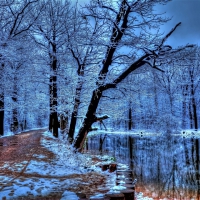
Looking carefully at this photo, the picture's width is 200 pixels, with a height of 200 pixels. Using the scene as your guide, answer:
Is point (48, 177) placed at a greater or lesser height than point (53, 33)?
lesser

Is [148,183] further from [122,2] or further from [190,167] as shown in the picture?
[122,2]

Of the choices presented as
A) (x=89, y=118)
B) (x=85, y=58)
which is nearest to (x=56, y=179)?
(x=89, y=118)

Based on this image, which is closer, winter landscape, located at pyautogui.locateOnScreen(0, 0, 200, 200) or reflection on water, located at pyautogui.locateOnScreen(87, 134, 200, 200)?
winter landscape, located at pyautogui.locateOnScreen(0, 0, 200, 200)

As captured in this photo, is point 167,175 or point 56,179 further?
point 167,175

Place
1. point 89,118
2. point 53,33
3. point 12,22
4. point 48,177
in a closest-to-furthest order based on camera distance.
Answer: point 48,177 → point 89,118 → point 12,22 → point 53,33

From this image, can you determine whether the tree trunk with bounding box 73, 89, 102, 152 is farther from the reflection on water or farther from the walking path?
the reflection on water

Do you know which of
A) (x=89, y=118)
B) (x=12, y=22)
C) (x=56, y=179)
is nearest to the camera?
(x=56, y=179)

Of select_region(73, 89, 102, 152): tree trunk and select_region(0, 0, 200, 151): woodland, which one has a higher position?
select_region(0, 0, 200, 151): woodland

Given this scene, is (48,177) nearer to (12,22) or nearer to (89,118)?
(89,118)

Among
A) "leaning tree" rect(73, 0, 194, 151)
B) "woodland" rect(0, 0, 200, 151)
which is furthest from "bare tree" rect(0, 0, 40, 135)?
"leaning tree" rect(73, 0, 194, 151)

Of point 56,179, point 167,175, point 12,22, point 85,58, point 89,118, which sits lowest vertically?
point 167,175

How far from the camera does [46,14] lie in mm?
14828

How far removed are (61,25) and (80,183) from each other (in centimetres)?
1040

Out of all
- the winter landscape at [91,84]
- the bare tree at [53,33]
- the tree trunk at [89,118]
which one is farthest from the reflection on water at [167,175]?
the bare tree at [53,33]
